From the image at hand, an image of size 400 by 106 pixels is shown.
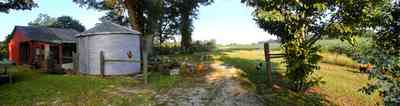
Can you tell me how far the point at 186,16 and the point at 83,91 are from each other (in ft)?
78.4

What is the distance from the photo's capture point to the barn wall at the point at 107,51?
45.6 ft

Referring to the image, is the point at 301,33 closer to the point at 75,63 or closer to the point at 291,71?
the point at 291,71

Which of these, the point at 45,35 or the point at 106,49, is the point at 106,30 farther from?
the point at 45,35

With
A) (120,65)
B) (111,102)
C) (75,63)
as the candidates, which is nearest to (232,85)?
(111,102)

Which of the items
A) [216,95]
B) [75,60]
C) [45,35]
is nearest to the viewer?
Result: [216,95]

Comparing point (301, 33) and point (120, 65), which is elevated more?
point (301, 33)

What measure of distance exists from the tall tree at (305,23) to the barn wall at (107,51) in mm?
6688

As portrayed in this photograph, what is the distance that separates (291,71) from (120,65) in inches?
315

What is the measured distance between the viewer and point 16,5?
16109 mm

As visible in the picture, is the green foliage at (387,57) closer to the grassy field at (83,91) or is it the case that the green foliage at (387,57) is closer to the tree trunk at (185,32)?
the grassy field at (83,91)

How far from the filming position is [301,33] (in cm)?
971

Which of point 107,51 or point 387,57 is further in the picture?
point 107,51

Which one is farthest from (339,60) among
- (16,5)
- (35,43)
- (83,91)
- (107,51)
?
(35,43)

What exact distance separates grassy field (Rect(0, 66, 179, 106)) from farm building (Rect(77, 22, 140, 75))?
50.3 inches
